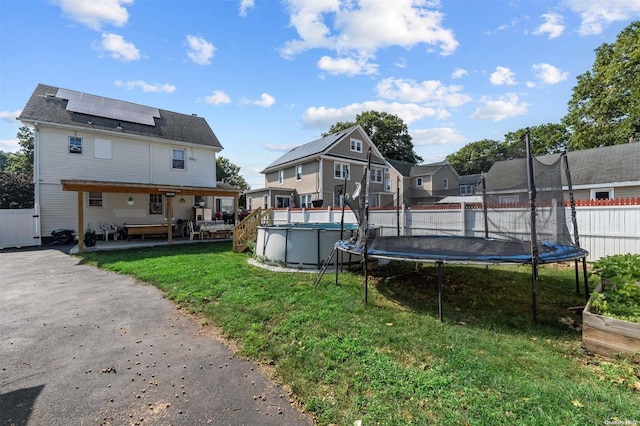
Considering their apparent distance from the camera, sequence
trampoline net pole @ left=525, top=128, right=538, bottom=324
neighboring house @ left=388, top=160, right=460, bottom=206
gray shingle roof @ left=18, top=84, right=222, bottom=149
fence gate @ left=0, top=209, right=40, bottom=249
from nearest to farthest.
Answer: trampoline net pole @ left=525, top=128, right=538, bottom=324 → fence gate @ left=0, top=209, right=40, bottom=249 → gray shingle roof @ left=18, top=84, right=222, bottom=149 → neighboring house @ left=388, top=160, right=460, bottom=206

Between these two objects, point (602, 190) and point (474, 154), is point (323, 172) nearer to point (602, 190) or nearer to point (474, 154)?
point (602, 190)

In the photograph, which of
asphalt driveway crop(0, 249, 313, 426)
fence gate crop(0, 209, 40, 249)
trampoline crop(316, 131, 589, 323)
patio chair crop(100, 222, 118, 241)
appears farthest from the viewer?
patio chair crop(100, 222, 118, 241)

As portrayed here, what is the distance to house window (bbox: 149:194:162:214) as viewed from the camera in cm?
1448

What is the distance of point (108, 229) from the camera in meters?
13.1

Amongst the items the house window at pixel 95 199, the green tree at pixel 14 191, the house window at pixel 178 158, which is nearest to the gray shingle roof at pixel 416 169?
the house window at pixel 178 158

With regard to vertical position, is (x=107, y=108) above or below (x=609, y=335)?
above

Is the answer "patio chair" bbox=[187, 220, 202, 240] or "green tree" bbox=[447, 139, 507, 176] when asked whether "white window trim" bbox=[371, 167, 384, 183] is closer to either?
"patio chair" bbox=[187, 220, 202, 240]

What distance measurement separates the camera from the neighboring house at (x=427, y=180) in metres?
28.2

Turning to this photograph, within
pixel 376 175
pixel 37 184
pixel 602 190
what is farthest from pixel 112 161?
pixel 602 190

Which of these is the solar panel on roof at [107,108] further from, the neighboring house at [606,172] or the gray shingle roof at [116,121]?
the neighboring house at [606,172]

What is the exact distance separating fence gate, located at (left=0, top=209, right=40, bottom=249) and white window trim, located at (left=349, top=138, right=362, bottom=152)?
62.1ft

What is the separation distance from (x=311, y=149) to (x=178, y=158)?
10470 millimetres

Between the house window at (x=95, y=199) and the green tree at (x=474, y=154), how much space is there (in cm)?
4473

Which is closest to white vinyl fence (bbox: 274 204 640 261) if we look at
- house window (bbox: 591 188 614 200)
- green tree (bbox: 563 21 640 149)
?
green tree (bbox: 563 21 640 149)
